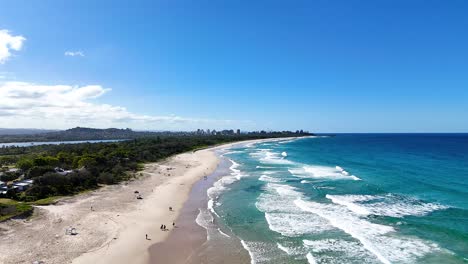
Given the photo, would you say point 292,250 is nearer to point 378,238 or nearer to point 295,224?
point 295,224

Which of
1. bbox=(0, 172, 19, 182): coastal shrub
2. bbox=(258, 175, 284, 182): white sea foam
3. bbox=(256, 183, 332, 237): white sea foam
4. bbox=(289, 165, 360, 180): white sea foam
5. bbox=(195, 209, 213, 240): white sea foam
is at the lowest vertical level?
bbox=(195, 209, 213, 240): white sea foam

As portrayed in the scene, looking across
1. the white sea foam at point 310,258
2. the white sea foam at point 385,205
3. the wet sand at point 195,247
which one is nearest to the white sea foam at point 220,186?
the wet sand at point 195,247

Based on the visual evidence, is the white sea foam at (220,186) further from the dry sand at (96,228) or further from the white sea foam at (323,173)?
the white sea foam at (323,173)

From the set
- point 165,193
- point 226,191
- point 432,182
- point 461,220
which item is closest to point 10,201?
point 165,193

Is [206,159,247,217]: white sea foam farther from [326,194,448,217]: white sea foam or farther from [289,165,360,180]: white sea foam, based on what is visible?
[326,194,448,217]: white sea foam

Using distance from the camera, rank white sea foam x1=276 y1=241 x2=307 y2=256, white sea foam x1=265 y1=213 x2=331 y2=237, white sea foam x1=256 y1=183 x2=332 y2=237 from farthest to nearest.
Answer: white sea foam x1=256 y1=183 x2=332 y2=237, white sea foam x1=265 y1=213 x2=331 y2=237, white sea foam x1=276 y1=241 x2=307 y2=256

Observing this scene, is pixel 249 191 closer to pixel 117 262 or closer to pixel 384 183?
pixel 384 183

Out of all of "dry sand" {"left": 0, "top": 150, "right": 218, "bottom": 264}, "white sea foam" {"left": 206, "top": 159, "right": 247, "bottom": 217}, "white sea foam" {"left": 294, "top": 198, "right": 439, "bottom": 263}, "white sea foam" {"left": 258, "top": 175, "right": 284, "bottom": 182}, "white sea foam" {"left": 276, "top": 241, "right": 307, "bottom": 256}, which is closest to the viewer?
"white sea foam" {"left": 294, "top": 198, "right": 439, "bottom": 263}

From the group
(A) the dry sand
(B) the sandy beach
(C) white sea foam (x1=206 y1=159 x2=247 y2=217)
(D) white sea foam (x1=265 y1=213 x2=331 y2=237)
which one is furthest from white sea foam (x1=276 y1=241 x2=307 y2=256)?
(C) white sea foam (x1=206 y1=159 x2=247 y2=217)

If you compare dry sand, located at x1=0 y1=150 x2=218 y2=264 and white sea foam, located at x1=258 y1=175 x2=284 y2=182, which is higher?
white sea foam, located at x1=258 y1=175 x2=284 y2=182
